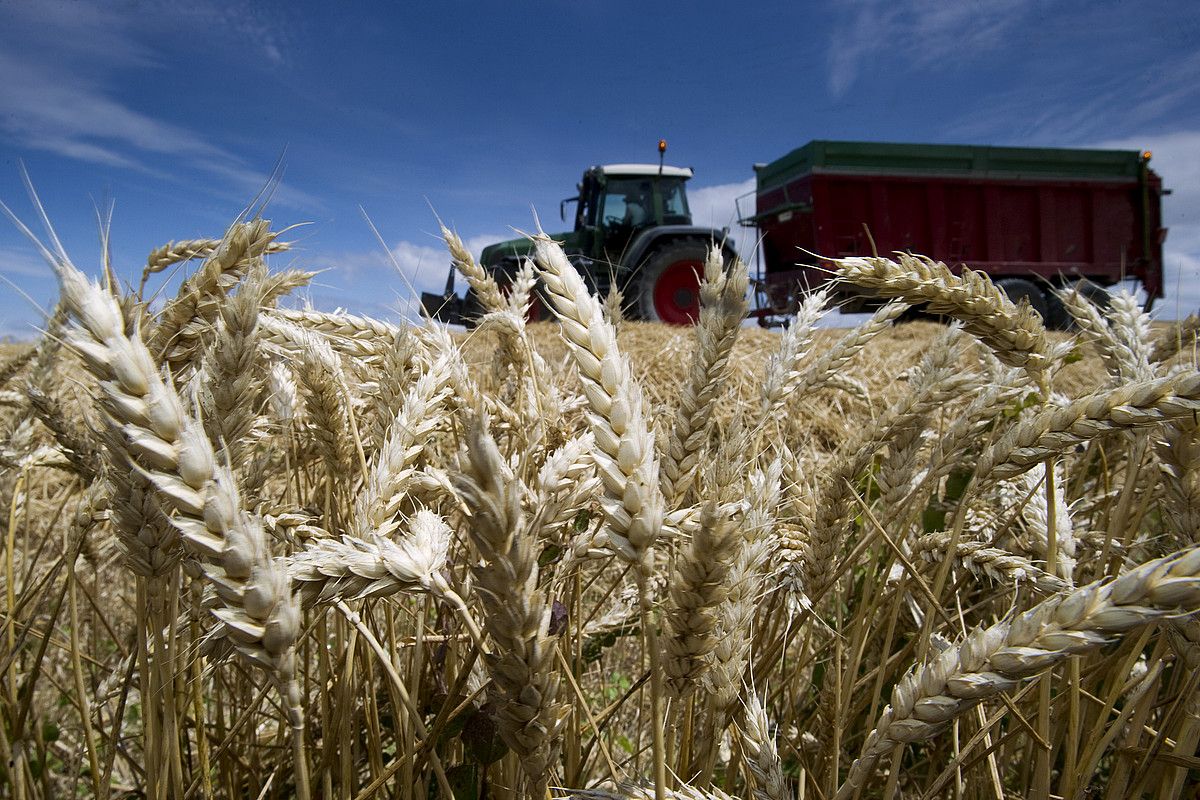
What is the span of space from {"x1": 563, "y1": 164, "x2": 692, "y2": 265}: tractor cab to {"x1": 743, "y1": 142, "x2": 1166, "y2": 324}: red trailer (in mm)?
1752

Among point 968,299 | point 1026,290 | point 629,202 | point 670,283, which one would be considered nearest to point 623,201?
point 629,202

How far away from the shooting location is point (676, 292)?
36.3 ft

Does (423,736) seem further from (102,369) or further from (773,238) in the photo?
(773,238)

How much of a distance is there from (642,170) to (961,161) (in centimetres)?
674

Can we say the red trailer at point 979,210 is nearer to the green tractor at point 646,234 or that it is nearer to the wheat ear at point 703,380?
the green tractor at point 646,234

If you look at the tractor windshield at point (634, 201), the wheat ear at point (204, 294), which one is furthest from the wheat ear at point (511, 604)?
the tractor windshield at point (634, 201)

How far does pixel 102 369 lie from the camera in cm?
54

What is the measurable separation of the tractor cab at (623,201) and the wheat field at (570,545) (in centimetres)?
965

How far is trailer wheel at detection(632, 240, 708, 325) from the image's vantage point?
1042 cm

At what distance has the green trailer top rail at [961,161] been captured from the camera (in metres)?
12.3

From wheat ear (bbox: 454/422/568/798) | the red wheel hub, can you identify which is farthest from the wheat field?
the red wheel hub

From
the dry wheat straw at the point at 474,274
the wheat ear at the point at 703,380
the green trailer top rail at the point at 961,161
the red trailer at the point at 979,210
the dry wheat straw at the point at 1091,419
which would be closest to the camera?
the dry wheat straw at the point at 1091,419

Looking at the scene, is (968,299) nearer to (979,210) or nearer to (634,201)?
(634,201)

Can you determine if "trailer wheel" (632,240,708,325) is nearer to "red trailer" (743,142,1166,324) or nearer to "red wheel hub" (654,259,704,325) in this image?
"red wheel hub" (654,259,704,325)
